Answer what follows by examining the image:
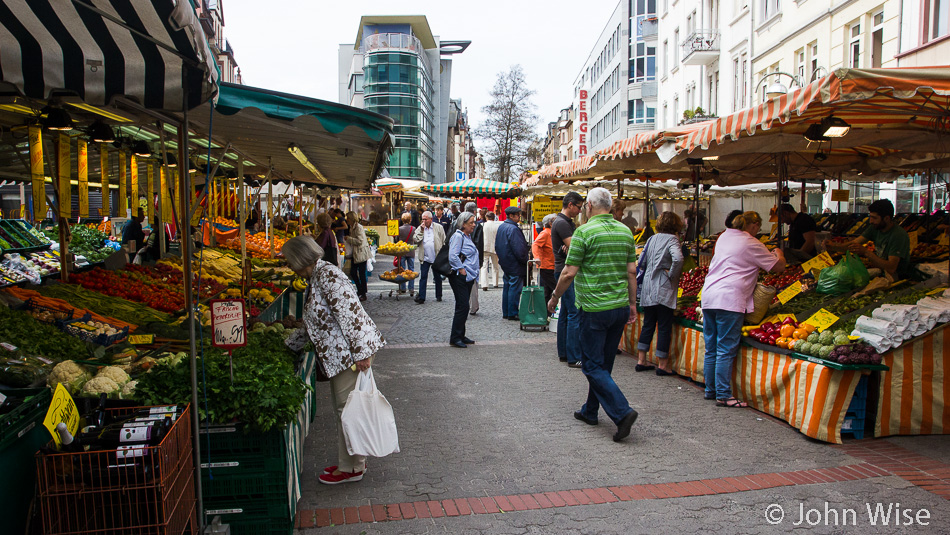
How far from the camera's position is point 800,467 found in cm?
483

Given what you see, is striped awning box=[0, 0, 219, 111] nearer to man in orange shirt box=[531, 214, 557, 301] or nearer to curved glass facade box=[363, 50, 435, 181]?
man in orange shirt box=[531, 214, 557, 301]

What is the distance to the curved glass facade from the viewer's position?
6794 cm

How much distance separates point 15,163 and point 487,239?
901cm

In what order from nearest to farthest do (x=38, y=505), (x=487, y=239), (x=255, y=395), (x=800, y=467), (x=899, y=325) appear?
(x=38, y=505), (x=255, y=395), (x=800, y=467), (x=899, y=325), (x=487, y=239)

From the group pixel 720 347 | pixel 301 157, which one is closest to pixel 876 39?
pixel 720 347

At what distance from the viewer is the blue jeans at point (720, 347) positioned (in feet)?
20.5

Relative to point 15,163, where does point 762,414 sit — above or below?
below

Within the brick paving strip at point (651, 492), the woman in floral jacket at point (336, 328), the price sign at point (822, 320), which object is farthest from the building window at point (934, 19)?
the woman in floral jacket at point (336, 328)

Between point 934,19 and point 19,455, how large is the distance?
1685 cm

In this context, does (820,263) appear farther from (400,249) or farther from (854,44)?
(854,44)

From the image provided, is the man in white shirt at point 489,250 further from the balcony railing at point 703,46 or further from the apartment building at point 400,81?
the apartment building at point 400,81

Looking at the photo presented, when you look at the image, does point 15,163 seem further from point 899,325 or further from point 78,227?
point 899,325

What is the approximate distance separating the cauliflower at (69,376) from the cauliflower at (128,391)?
26cm

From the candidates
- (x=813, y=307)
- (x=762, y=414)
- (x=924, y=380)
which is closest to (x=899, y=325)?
(x=924, y=380)
